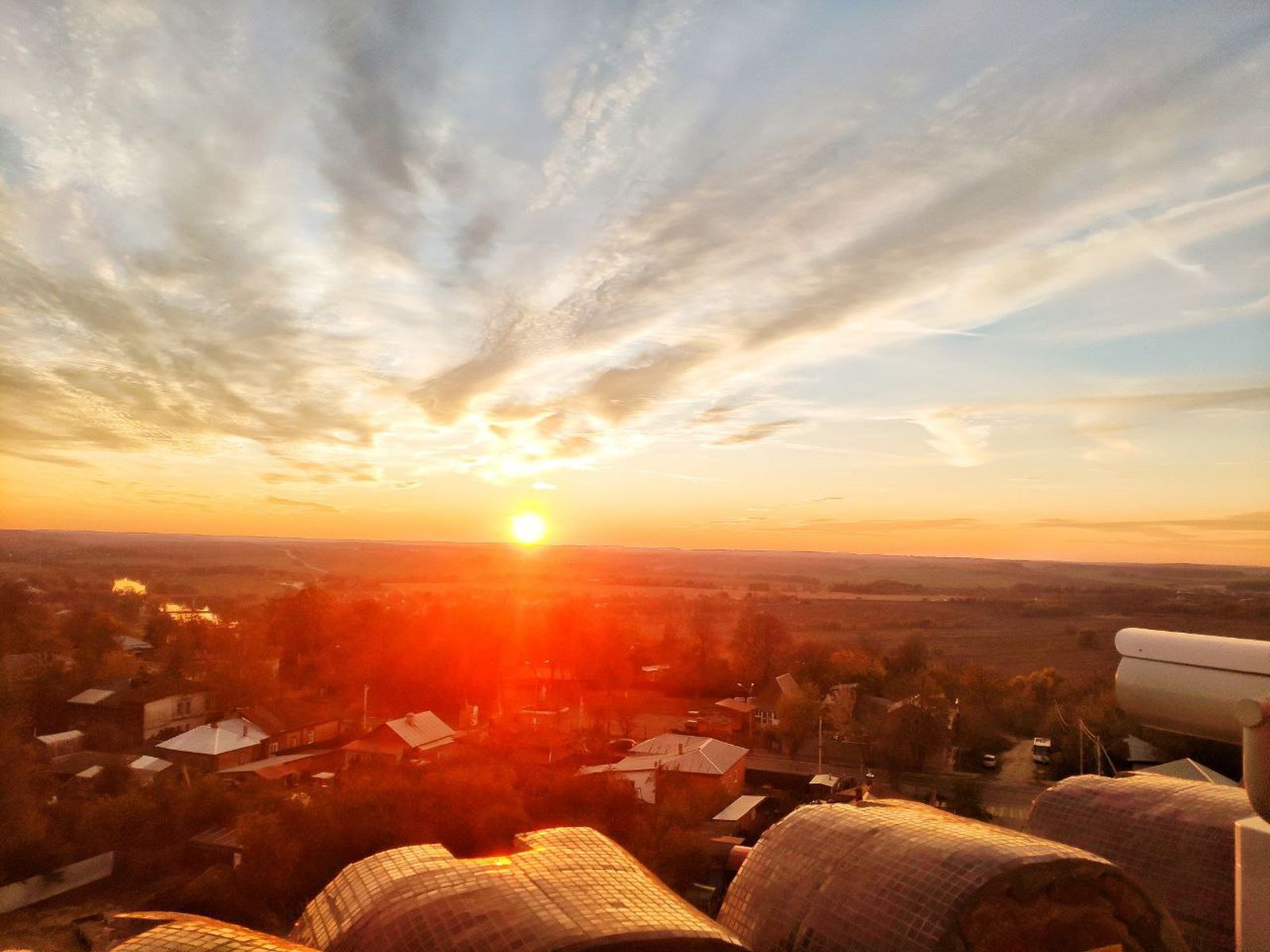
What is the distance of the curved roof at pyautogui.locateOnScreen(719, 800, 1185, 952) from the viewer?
732 centimetres

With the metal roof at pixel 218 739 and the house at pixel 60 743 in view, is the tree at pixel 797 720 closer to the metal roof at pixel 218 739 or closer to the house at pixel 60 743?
the metal roof at pixel 218 739

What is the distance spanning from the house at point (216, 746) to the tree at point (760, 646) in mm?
23560

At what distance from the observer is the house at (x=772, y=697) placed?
112 feet

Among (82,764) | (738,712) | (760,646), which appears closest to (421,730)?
(82,764)

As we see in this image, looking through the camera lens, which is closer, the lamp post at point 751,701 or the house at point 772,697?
the lamp post at point 751,701

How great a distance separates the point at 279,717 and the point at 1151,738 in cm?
2912

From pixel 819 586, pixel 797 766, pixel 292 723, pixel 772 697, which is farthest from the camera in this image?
pixel 819 586

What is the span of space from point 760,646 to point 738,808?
24574 mm

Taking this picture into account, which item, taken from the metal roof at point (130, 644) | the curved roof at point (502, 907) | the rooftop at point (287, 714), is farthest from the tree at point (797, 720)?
the metal roof at point (130, 644)

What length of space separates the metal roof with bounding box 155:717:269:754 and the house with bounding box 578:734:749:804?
11.0 meters

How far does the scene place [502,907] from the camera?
6.68m

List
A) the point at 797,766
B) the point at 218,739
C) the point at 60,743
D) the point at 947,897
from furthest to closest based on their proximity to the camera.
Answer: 1. the point at 797,766
2. the point at 60,743
3. the point at 218,739
4. the point at 947,897

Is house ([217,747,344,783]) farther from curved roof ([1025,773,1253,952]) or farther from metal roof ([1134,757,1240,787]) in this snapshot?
metal roof ([1134,757,1240,787])

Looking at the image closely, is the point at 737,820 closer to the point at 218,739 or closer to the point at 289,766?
the point at 289,766
